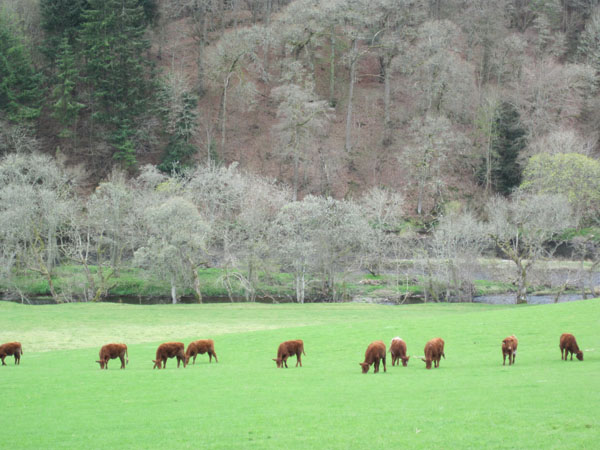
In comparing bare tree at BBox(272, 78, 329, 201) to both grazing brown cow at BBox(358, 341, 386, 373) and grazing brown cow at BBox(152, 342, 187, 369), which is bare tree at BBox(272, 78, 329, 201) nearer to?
grazing brown cow at BBox(152, 342, 187, 369)

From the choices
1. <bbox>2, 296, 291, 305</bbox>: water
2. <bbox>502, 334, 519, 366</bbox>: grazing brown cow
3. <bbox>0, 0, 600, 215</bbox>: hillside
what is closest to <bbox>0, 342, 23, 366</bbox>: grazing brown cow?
<bbox>502, 334, 519, 366</bbox>: grazing brown cow

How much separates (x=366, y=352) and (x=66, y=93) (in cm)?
7700

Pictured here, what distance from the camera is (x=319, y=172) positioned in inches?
3632

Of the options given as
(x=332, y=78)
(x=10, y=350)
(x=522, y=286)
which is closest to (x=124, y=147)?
(x=332, y=78)

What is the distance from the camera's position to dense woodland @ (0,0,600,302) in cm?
5928

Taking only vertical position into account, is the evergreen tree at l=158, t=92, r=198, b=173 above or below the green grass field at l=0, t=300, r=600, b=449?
above

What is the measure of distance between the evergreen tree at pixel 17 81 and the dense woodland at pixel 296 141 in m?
0.29

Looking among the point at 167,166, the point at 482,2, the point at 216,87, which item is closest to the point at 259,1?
the point at 216,87

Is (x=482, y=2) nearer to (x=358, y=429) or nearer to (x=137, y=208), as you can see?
(x=137, y=208)

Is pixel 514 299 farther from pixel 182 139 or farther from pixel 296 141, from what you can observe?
pixel 182 139

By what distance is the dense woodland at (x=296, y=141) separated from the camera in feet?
194

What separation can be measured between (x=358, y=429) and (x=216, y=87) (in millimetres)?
98095

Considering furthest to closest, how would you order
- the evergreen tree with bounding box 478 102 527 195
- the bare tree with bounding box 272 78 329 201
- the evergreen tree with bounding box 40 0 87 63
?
the evergreen tree with bounding box 40 0 87 63
the evergreen tree with bounding box 478 102 527 195
the bare tree with bounding box 272 78 329 201

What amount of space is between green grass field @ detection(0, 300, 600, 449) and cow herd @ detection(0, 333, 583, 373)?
0.55m
